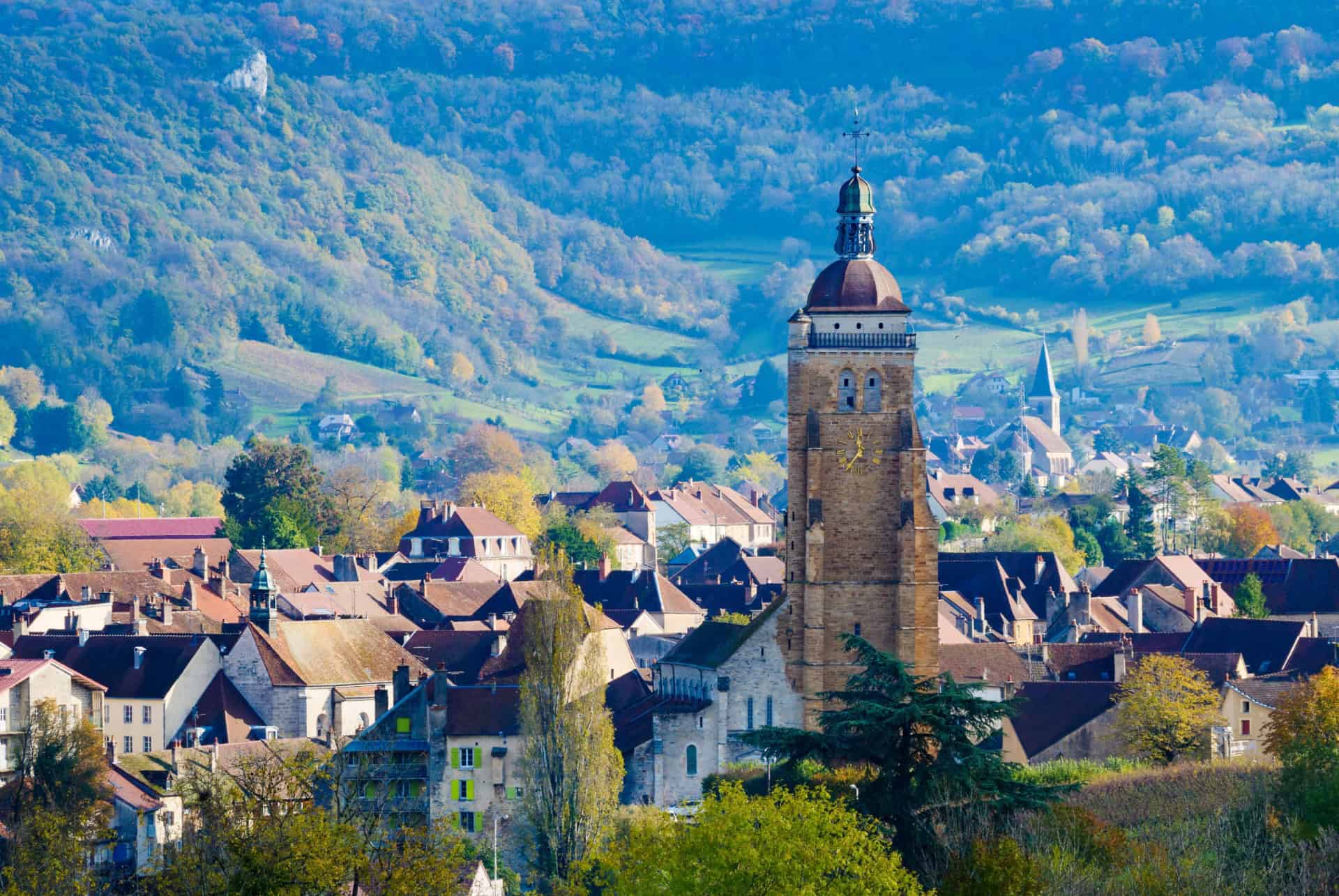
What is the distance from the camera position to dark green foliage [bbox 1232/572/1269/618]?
116750 mm

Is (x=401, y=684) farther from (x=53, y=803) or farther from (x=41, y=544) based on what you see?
(x=41, y=544)

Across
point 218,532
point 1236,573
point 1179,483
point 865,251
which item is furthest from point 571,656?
point 1179,483

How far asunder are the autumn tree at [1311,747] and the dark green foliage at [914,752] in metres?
5.46

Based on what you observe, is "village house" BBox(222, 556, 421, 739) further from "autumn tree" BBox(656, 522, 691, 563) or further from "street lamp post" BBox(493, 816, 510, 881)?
"autumn tree" BBox(656, 522, 691, 563)

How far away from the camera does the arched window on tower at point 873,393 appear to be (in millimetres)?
79000

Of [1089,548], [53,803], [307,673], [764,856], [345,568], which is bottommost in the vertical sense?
[764,856]

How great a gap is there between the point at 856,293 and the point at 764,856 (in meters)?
34.8

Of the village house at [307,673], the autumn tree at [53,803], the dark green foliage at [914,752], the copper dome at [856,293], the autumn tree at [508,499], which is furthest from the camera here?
the autumn tree at [508,499]

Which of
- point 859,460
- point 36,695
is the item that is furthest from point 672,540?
point 859,460

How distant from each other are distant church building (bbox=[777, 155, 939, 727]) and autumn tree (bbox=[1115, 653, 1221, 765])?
5.68 metres

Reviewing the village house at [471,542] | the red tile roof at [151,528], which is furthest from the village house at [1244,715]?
the red tile roof at [151,528]

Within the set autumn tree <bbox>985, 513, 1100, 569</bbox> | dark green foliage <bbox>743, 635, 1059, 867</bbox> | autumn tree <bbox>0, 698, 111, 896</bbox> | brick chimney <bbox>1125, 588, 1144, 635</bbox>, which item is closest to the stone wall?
dark green foliage <bbox>743, 635, 1059, 867</bbox>

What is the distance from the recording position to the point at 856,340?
7931 centimetres

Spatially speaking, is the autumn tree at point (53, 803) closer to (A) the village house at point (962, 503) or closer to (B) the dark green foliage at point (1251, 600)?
(B) the dark green foliage at point (1251, 600)
